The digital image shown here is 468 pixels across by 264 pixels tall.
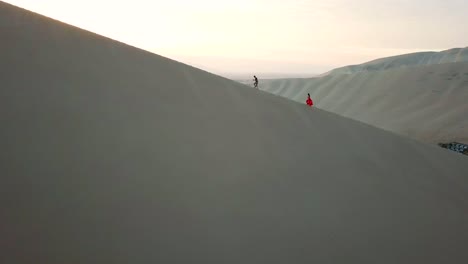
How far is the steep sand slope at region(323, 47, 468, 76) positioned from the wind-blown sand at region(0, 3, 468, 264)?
282ft

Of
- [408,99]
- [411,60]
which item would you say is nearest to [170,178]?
[408,99]

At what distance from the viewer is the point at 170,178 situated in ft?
6.39

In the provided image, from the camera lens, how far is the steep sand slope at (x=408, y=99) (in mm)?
17616

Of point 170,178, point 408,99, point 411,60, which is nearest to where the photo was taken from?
point 170,178

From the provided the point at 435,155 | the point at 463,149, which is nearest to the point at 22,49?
the point at 435,155

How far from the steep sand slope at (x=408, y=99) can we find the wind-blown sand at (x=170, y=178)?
Answer: 14.0 metres

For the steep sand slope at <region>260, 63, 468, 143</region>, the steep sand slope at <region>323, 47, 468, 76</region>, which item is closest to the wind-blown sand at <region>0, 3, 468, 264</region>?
the steep sand slope at <region>260, 63, 468, 143</region>

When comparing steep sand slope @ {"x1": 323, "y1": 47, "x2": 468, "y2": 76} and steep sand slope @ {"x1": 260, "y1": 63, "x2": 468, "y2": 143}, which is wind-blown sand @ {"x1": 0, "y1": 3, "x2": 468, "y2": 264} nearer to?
steep sand slope @ {"x1": 260, "y1": 63, "x2": 468, "y2": 143}

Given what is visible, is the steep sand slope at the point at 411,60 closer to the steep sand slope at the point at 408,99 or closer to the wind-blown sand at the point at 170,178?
the steep sand slope at the point at 408,99

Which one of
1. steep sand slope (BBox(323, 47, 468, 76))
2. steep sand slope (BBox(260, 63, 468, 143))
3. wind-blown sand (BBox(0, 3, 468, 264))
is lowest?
wind-blown sand (BBox(0, 3, 468, 264))

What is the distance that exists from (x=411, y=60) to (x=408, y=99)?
87.1 metres

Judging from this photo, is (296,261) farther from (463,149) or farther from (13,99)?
(463,149)

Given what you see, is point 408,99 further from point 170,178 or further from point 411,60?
point 411,60

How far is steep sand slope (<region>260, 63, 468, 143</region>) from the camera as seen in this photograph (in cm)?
1762
